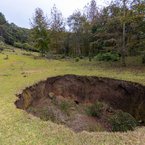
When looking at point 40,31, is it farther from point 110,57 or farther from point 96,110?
point 96,110

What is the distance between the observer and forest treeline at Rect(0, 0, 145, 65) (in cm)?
2147

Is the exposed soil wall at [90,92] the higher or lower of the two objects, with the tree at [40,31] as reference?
lower

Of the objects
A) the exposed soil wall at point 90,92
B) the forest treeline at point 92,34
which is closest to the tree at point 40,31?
the forest treeline at point 92,34

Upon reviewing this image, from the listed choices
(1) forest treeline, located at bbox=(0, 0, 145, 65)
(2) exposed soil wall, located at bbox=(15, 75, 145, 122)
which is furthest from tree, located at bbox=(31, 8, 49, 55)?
(2) exposed soil wall, located at bbox=(15, 75, 145, 122)

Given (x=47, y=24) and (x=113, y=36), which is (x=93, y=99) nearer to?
(x=113, y=36)

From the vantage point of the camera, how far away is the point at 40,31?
35.6m

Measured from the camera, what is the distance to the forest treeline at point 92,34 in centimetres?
2147

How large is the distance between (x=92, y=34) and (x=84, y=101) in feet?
56.6

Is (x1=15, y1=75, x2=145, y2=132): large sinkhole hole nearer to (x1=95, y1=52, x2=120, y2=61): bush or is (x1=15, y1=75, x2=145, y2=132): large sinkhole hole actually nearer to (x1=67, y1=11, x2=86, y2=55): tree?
(x1=95, y1=52, x2=120, y2=61): bush

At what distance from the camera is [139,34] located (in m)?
21.2

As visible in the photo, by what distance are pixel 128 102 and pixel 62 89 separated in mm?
4552

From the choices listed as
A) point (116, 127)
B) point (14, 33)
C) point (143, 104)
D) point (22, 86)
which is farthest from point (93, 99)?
point (14, 33)

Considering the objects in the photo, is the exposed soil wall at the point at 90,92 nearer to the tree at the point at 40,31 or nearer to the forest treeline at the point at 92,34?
the forest treeline at the point at 92,34

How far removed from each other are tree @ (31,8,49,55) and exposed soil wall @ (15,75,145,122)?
63.4ft
